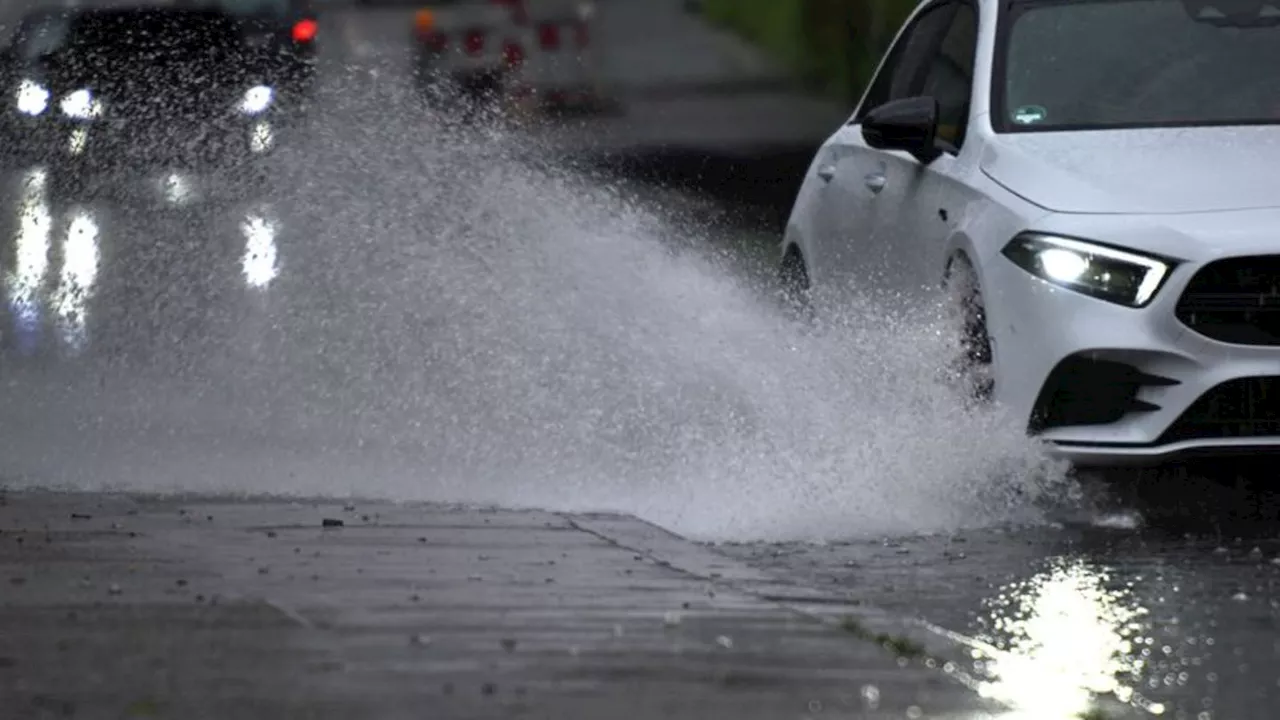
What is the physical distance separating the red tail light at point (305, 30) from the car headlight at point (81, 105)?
3.27 meters

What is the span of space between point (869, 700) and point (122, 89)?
1223 cm

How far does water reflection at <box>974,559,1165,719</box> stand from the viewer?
583cm

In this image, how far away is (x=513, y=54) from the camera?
940 inches

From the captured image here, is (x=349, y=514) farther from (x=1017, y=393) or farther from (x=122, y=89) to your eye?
(x=122, y=89)

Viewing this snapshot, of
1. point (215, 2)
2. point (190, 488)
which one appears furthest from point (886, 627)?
point (215, 2)

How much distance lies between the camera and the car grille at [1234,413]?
27.0ft

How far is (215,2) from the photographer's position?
61.8 ft

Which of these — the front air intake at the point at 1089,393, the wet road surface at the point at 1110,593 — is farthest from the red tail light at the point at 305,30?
the front air intake at the point at 1089,393

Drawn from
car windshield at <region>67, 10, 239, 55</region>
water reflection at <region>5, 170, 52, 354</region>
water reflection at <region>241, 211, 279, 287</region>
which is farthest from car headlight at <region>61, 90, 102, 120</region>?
water reflection at <region>241, 211, 279, 287</region>

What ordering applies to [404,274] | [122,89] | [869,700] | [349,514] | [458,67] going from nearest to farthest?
[869,700] < [349,514] < [404,274] < [122,89] < [458,67]

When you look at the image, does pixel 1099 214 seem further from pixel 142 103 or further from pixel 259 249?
pixel 142 103

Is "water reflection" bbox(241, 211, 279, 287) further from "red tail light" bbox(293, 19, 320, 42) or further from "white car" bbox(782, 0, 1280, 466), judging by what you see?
"red tail light" bbox(293, 19, 320, 42)

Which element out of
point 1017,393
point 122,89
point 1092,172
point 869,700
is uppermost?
point 122,89

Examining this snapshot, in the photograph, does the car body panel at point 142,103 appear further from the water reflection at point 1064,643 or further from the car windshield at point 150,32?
the water reflection at point 1064,643
